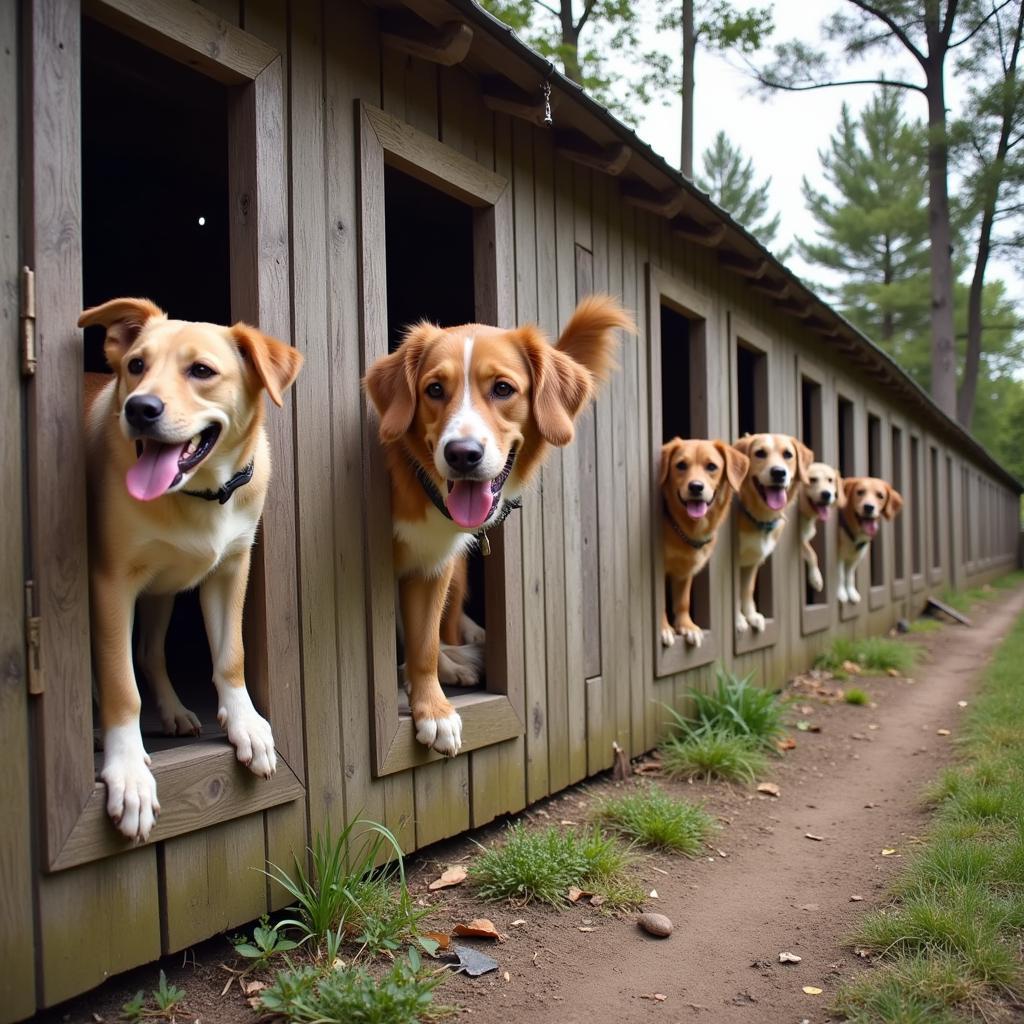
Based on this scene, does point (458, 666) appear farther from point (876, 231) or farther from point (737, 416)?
point (876, 231)

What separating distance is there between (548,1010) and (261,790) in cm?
102

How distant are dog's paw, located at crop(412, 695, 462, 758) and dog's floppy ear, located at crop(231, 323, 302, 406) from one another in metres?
1.37

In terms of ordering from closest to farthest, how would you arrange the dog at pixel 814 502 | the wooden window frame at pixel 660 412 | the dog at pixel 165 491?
the dog at pixel 165 491, the wooden window frame at pixel 660 412, the dog at pixel 814 502

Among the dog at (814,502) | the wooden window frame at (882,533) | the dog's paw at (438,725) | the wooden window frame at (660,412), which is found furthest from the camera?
the wooden window frame at (882,533)

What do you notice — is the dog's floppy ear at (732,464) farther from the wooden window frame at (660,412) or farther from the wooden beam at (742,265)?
the wooden beam at (742,265)

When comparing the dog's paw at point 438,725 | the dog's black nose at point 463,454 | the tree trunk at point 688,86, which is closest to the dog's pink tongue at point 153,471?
the dog's black nose at point 463,454

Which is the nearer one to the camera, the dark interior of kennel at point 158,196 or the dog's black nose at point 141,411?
the dog's black nose at point 141,411

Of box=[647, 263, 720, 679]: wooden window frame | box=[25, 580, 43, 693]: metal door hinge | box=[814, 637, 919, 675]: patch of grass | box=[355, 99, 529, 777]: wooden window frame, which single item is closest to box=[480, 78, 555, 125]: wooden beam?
box=[355, 99, 529, 777]: wooden window frame

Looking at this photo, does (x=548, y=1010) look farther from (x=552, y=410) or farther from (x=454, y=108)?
(x=454, y=108)

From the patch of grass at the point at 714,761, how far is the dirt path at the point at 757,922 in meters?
0.19

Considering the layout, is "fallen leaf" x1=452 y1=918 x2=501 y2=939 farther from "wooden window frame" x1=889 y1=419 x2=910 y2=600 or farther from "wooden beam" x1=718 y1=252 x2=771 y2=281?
"wooden window frame" x1=889 y1=419 x2=910 y2=600

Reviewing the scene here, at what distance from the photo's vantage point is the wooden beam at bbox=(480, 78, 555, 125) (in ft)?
12.6

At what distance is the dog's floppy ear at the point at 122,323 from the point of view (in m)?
2.40

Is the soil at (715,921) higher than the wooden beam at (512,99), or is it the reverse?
the wooden beam at (512,99)
